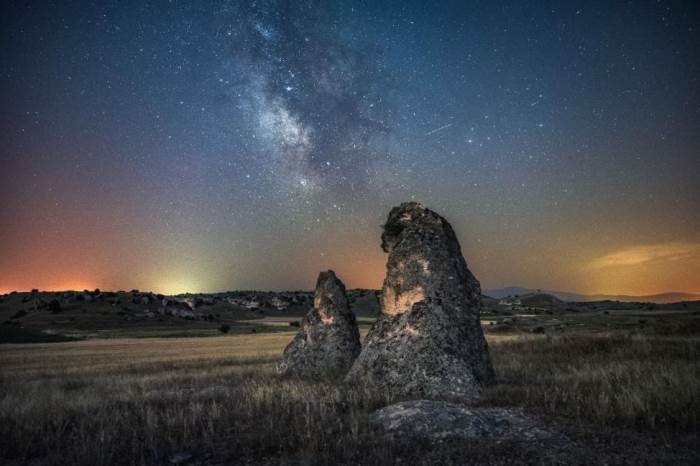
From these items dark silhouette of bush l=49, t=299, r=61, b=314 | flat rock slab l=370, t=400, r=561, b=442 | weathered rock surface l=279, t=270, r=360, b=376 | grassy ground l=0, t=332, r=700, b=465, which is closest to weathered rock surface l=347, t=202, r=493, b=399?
grassy ground l=0, t=332, r=700, b=465

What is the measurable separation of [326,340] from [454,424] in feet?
41.3

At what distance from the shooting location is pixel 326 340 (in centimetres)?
Answer: 2031

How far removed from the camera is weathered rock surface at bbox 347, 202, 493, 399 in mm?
13242

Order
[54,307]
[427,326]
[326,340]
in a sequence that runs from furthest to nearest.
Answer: [54,307] → [326,340] → [427,326]

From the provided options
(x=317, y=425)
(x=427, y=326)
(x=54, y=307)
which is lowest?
(x=317, y=425)

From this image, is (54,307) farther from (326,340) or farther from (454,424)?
(454,424)

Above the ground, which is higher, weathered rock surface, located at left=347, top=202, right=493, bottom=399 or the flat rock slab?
weathered rock surface, located at left=347, top=202, right=493, bottom=399

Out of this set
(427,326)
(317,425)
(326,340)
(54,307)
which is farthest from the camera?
(54,307)

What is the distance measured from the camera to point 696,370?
1315 centimetres

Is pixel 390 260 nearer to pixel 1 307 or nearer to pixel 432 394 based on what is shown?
pixel 432 394

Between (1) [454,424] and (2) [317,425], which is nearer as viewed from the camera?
(1) [454,424]

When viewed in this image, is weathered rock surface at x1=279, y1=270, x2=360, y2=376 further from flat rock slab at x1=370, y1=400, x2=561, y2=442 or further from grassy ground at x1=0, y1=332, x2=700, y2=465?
flat rock slab at x1=370, y1=400, x2=561, y2=442

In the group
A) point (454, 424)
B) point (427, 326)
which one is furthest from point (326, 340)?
point (454, 424)

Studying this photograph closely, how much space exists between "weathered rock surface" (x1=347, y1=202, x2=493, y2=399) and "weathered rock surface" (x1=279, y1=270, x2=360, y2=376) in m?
4.42
